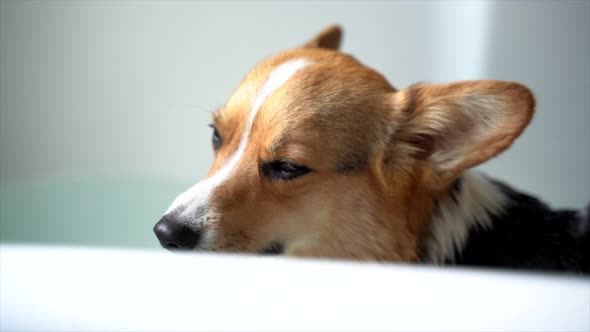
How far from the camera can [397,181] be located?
1250 millimetres

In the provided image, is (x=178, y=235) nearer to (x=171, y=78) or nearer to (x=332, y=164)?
(x=332, y=164)

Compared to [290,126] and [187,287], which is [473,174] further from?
[187,287]

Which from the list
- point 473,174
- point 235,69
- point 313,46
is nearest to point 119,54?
point 235,69

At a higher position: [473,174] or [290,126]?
[290,126]

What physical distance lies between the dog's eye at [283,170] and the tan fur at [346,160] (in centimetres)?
1

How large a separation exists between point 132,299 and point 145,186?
3.83 ft

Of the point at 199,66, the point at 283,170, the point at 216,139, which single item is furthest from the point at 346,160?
the point at 199,66

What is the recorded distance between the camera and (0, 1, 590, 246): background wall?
163 cm

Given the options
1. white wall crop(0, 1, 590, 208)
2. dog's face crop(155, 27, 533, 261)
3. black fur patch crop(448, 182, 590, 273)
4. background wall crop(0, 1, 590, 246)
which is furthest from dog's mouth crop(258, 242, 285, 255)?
white wall crop(0, 1, 590, 208)

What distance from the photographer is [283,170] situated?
4.03ft

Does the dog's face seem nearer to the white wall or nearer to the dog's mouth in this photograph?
the dog's mouth

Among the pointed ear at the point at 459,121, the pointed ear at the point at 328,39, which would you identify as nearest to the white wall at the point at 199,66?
the pointed ear at the point at 328,39

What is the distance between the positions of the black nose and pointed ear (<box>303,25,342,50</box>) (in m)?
0.73

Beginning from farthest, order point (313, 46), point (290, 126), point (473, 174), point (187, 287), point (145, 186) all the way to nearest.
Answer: point (145, 186), point (313, 46), point (473, 174), point (290, 126), point (187, 287)
